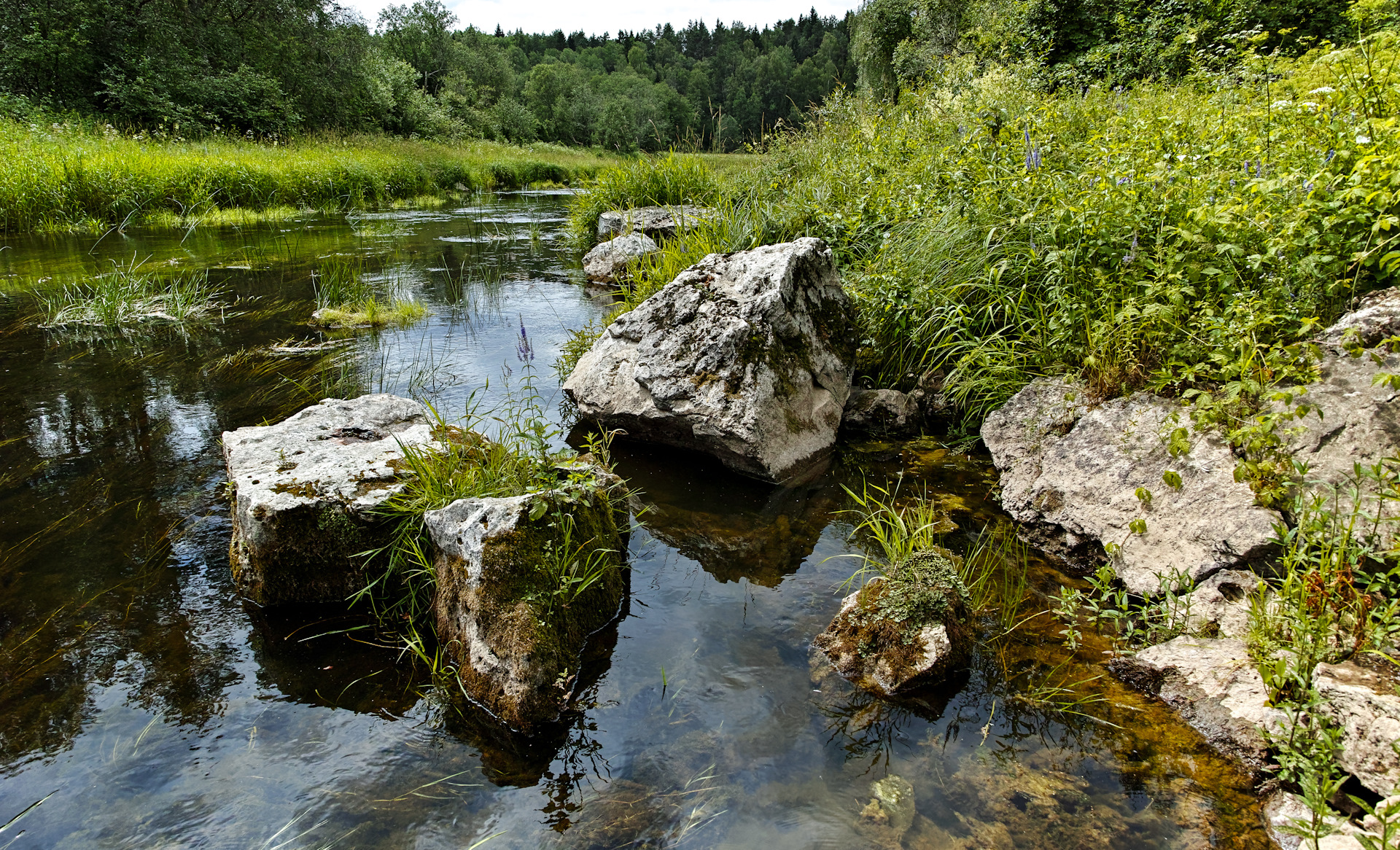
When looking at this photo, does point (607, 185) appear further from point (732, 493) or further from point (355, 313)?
point (732, 493)

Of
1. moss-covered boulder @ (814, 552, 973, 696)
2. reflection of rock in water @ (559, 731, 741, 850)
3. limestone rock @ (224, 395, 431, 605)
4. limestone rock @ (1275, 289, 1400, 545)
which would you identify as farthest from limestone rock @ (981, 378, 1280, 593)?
limestone rock @ (224, 395, 431, 605)

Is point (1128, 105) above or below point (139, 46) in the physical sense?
below

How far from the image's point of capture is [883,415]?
5.43 meters

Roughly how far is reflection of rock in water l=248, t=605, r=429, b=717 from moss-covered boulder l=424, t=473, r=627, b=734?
0.79ft

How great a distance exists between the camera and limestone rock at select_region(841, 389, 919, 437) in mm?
5406

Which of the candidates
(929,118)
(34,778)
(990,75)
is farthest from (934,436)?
(990,75)

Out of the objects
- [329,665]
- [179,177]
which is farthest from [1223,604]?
[179,177]

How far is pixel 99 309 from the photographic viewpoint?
24.7 feet

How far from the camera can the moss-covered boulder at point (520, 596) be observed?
2.87 meters

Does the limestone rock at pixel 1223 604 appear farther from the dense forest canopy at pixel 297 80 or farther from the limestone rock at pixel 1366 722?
the dense forest canopy at pixel 297 80

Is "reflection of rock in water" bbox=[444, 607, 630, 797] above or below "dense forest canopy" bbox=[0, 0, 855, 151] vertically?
below

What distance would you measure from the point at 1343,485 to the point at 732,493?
306 centimetres

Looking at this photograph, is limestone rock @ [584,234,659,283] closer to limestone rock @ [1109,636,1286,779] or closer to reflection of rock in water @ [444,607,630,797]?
reflection of rock in water @ [444,607,630,797]

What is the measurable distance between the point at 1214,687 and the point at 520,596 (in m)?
2.80
